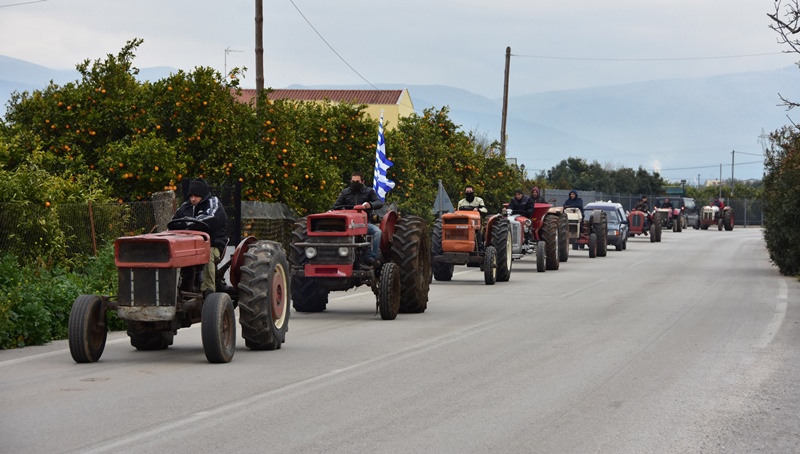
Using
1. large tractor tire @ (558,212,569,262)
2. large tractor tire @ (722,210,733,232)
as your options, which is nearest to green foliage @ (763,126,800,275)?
large tractor tire @ (558,212,569,262)

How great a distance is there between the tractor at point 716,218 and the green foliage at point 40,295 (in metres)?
64.5

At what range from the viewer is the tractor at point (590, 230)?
3900 centimetres

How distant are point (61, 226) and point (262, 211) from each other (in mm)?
6464

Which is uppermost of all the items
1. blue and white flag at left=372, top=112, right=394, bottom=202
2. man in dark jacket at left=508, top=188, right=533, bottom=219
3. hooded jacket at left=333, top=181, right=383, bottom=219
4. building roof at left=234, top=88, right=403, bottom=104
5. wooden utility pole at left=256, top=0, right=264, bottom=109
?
building roof at left=234, top=88, right=403, bottom=104

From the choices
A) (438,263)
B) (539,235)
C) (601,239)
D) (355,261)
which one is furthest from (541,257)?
(355,261)

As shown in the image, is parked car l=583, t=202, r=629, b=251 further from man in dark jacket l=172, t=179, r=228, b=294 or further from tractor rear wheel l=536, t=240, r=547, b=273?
man in dark jacket l=172, t=179, r=228, b=294

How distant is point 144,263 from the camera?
1216 cm

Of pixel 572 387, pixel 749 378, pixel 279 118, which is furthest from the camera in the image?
pixel 279 118

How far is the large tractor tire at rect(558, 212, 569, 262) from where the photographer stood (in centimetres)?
3397

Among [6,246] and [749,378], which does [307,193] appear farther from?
[749,378]

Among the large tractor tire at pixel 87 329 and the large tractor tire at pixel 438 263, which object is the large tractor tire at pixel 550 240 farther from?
the large tractor tire at pixel 87 329

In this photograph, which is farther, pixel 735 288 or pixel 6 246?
pixel 735 288

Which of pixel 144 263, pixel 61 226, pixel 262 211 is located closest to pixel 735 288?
pixel 262 211

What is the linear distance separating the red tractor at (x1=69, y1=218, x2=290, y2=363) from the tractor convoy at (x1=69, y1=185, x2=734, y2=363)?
10 mm
